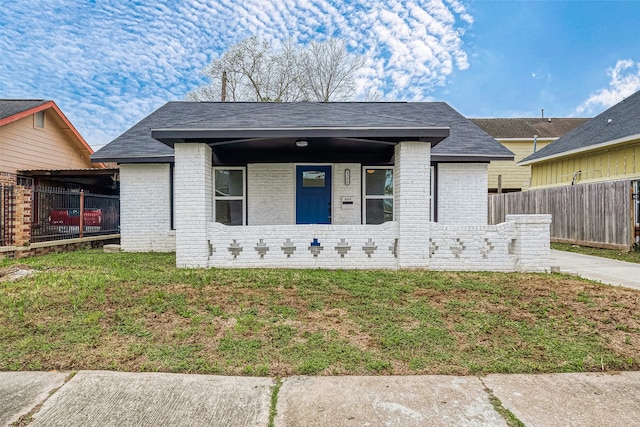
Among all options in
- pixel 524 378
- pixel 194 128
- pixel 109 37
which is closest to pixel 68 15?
pixel 109 37

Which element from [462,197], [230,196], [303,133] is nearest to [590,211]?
[462,197]

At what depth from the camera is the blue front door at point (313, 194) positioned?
9.09 m

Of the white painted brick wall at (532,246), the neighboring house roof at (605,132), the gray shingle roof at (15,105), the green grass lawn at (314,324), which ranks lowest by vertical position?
the green grass lawn at (314,324)

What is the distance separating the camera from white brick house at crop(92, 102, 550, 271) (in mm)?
6445

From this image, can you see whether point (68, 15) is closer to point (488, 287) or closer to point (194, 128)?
point (194, 128)

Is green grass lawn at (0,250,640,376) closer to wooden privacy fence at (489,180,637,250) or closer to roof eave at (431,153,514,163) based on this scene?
roof eave at (431,153,514,163)

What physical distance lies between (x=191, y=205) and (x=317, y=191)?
11.7 feet

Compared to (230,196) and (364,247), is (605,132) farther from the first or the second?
(230,196)

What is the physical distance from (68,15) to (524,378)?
16.1 m

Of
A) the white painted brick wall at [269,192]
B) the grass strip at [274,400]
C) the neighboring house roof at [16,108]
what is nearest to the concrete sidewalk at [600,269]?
the white painted brick wall at [269,192]

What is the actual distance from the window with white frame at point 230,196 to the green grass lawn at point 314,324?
3437 millimetres

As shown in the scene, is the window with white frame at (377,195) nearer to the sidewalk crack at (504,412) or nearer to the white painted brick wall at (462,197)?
the white painted brick wall at (462,197)

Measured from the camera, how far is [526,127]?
932 inches

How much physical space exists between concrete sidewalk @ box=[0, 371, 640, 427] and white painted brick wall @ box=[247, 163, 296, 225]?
6.28m
